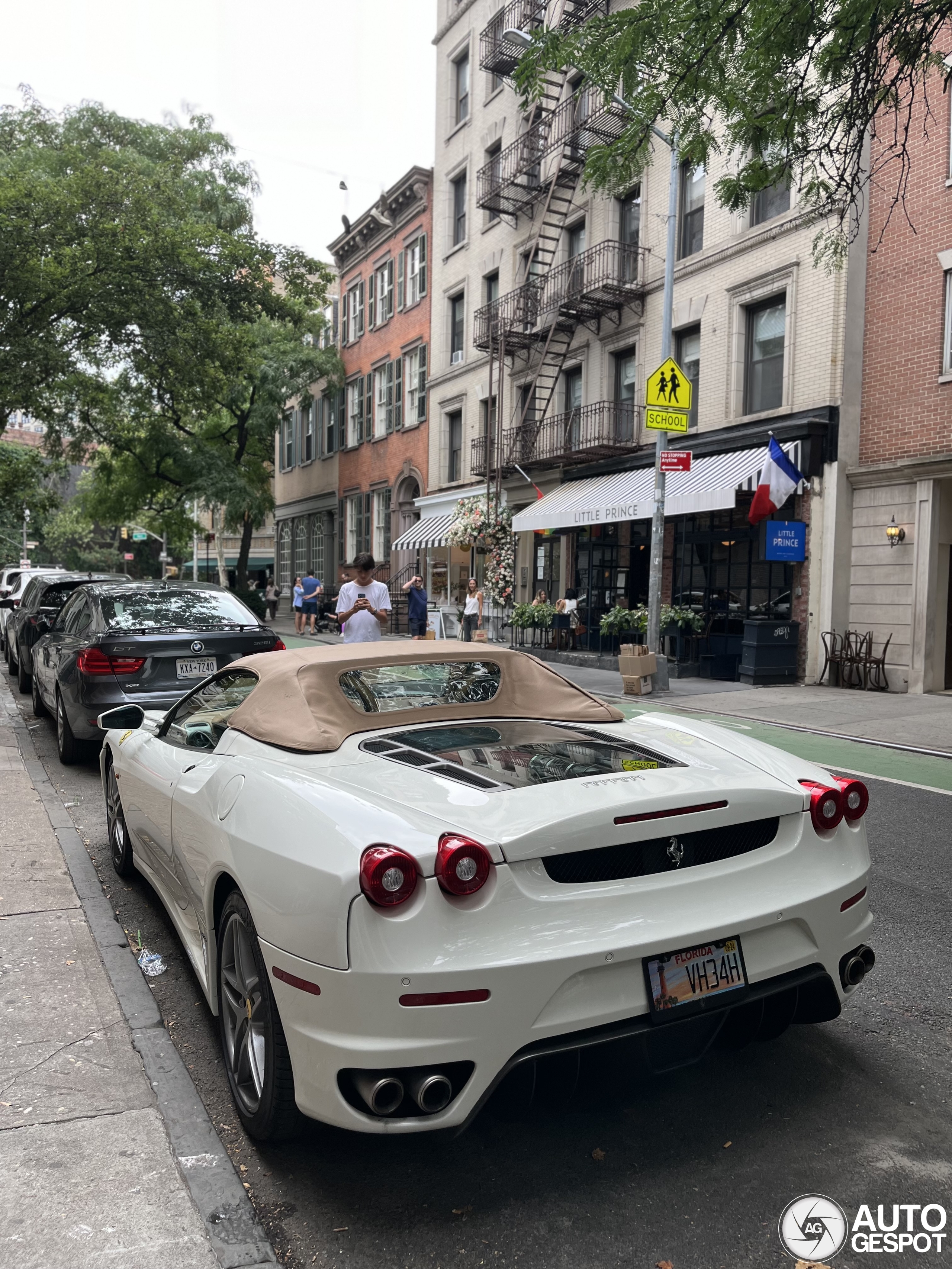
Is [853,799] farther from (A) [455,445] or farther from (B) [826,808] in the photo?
(A) [455,445]

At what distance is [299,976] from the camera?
8.29 ft

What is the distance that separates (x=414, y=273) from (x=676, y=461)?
2038 cm

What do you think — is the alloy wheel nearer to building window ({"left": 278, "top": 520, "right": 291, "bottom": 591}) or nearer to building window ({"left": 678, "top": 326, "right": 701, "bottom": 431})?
building window ({"left": 678, "top": 326, "right": 701, "bottom": 431})

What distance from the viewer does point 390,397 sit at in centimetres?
3359

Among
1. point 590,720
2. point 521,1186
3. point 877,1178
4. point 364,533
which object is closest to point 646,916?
point 521,1186

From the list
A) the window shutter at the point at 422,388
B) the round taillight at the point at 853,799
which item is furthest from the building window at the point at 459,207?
the round taillight at the point at 853,799

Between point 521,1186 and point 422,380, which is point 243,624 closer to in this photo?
point 521,1186

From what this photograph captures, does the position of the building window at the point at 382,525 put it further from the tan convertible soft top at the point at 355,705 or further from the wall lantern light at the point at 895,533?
the tan convertible soft top at the point at 355,705

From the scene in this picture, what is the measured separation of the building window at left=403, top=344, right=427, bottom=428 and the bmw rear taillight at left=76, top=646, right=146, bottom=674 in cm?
2386

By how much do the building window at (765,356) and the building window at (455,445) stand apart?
1171 centimetres

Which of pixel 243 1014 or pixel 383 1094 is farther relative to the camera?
pixel 243 1014

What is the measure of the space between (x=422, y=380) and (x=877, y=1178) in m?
30.4

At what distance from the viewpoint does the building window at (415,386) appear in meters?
31.2

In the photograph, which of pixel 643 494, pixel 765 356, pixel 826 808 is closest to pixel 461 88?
pixel 765 356
